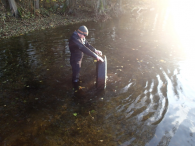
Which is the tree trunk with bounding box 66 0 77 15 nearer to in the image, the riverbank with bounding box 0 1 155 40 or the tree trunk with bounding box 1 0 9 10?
the riverbank with bounding box 0 1 155 40

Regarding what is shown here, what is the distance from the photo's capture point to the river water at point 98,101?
13.6 ft

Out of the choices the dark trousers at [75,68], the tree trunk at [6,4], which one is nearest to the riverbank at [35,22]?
the tree trunk at [6,4]

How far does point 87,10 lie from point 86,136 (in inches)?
932

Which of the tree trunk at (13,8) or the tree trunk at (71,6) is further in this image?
the tree trunk at (71,6)

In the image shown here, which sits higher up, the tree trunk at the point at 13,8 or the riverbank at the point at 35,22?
the tree trunk at the point at 13,8

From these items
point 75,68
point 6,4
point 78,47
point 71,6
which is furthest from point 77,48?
point 71,6

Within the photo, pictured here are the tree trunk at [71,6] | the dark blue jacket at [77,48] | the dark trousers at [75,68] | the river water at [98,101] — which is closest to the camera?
the river water at [98,101]

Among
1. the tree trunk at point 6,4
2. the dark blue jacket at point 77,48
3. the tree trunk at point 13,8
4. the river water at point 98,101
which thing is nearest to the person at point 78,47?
the dark blue jacket at point 77,48

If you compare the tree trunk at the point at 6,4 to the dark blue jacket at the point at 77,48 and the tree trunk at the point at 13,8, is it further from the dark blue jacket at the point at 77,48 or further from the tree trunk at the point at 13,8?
the dark blue jacket at the point at 77,48

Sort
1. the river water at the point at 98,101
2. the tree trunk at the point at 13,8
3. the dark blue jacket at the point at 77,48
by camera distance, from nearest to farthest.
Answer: the river water at the point at 98,101
the dark blue jacket at the point at 77,48
the tree trunk at the point at 13,8

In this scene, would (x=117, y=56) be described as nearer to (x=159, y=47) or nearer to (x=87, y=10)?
(x=159, y=47)

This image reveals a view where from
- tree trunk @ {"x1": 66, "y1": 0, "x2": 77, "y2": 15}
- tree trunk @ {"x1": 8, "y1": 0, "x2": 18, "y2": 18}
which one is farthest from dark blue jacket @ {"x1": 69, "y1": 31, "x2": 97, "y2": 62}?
tree trunk @ {"x1": 66, "y1": 0, "x2": 77, "y2": 15}

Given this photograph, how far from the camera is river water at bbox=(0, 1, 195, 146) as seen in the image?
4.14 meters

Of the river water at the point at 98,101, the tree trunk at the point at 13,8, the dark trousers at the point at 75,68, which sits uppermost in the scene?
the tree trunk at the point at 13,8
